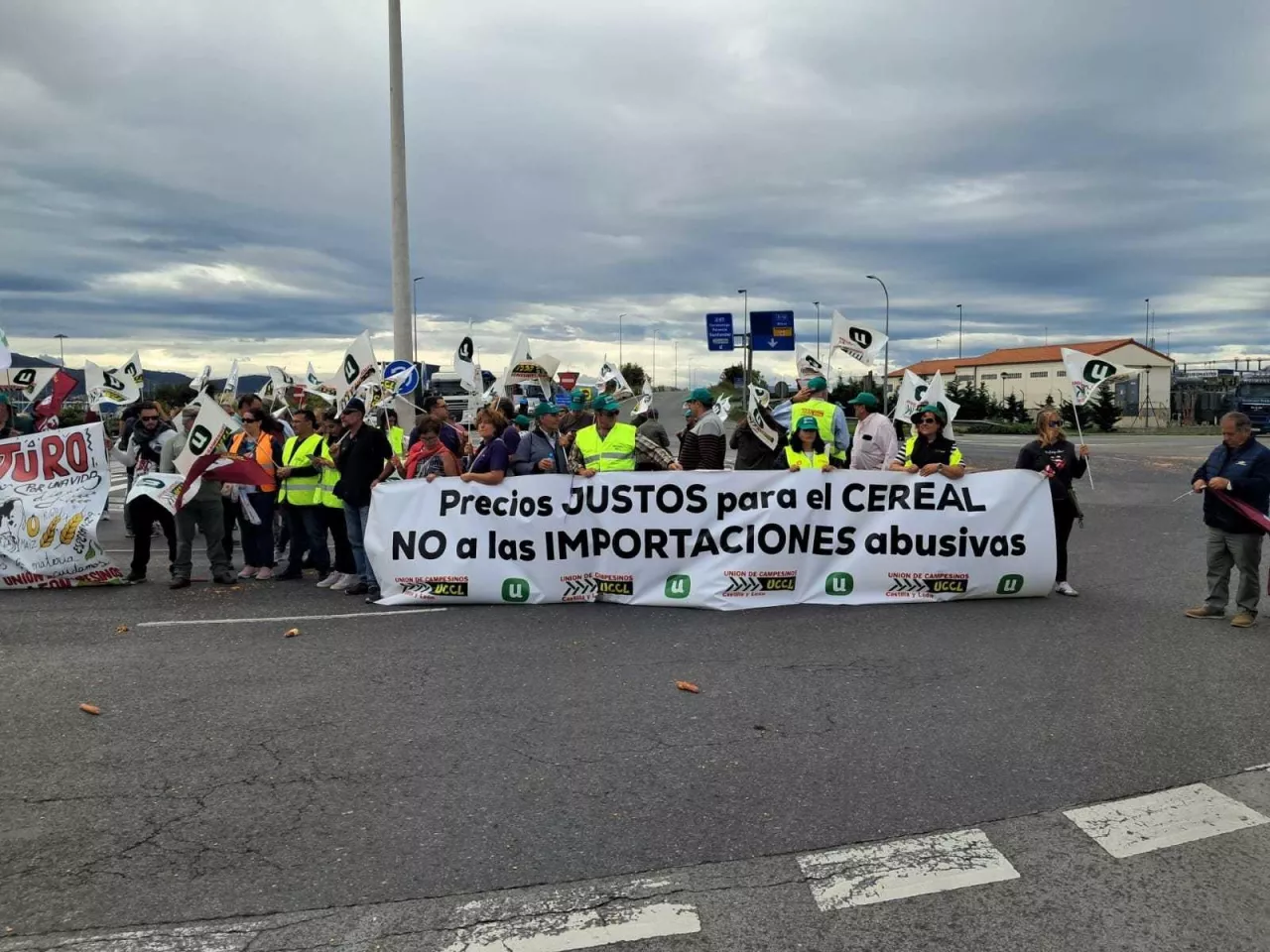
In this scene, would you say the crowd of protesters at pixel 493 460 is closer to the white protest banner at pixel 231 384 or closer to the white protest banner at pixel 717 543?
the white protest banner at pixel 717 543

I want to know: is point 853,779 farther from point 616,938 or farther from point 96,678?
point 96,678

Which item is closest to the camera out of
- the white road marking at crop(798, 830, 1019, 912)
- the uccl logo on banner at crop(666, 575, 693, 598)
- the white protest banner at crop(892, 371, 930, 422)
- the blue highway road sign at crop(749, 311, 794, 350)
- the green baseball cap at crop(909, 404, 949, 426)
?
the white road marking at crop(798, 830, 1019, 912)

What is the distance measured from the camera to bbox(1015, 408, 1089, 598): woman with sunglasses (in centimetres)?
873

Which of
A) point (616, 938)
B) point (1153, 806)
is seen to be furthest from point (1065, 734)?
point (616, 938)

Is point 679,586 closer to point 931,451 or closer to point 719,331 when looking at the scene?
point 931,451

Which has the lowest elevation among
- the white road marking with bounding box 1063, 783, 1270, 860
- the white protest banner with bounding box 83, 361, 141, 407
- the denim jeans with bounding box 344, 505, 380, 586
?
the white road marking with bounding box 1063, 783, 1270, 860

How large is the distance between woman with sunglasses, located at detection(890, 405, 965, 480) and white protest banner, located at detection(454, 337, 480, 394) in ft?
31.2

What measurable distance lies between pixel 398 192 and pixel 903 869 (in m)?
15.4

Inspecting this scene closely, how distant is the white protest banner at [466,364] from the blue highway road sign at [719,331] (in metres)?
12.6

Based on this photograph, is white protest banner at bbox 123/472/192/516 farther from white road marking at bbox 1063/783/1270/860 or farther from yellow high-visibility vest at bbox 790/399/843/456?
white road marking at bbox 1063/783/1270/860

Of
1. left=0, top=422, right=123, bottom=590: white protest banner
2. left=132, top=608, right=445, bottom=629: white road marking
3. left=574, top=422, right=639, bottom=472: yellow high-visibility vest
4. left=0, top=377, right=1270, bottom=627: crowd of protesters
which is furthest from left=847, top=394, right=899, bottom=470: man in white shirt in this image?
left=0, top=422, right=123, bottom=590: white protest banner

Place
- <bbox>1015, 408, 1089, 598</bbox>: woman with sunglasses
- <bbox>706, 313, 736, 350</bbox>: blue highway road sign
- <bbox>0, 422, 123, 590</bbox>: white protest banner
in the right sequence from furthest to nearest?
<bbox>706, 313, 736, 350</bbox>: blue highway road sign < <bbox>0, 422, 123, 590</bbox>: white protest banner < <bbox>1015, 408, 1089, 598</bbox>: woman with sunglasses

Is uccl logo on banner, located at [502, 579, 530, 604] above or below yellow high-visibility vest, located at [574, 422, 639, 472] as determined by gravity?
below

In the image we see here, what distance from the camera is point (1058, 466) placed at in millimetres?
8734
